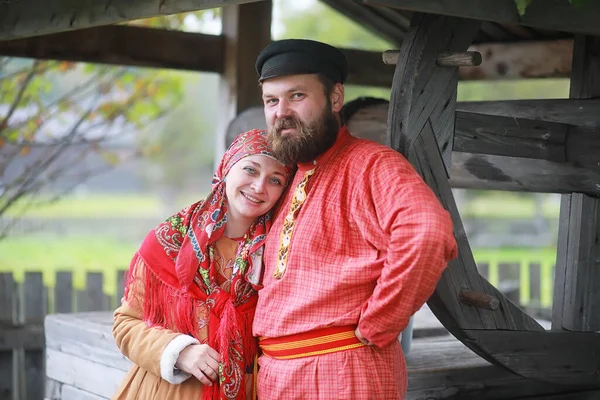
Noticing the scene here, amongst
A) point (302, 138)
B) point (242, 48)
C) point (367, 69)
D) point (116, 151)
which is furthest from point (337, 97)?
point (116, 151)

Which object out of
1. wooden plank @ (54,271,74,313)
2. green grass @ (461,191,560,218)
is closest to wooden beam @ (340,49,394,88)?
wooden plank @ (54,271,74,313)

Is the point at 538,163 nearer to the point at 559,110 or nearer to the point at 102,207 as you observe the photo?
the point at 559,110

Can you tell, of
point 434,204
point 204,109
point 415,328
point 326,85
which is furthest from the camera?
point 204,109

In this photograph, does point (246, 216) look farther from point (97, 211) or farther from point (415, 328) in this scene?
point (97, 211)

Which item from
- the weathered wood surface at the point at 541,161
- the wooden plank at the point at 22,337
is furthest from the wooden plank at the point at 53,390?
the weathered wood surface at the point at 541,161

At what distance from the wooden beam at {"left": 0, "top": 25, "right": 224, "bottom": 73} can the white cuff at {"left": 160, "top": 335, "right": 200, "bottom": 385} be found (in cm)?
253

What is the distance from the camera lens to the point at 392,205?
252 cm

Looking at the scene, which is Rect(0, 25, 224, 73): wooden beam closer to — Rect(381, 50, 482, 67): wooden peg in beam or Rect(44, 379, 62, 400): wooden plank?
Rect(44, 379, 62, 400): wooden plank

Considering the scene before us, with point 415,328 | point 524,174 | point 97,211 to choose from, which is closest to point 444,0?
point 524,174

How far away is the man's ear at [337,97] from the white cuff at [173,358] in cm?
89

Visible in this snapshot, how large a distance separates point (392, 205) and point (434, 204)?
0.13 meters

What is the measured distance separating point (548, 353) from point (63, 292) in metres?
3.54

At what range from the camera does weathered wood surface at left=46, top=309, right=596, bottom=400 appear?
3.70 m

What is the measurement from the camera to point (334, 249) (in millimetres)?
2660
